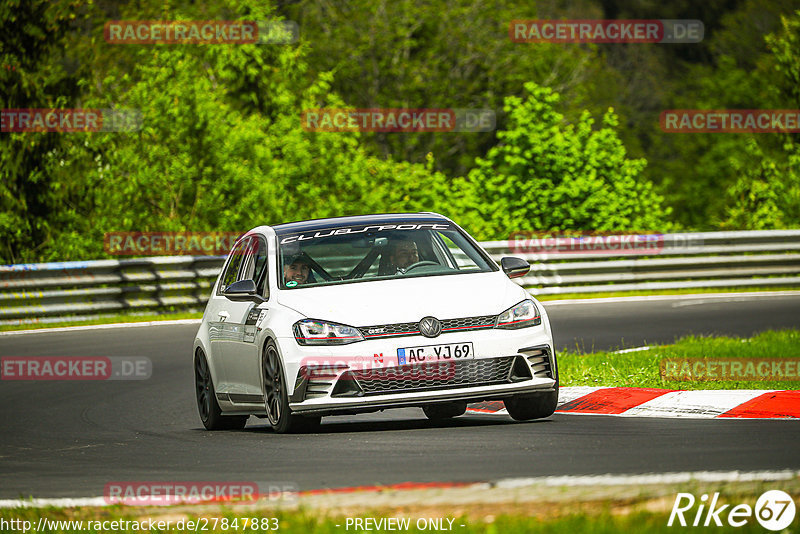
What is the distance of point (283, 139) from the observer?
103ft

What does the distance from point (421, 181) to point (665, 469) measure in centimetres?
2838

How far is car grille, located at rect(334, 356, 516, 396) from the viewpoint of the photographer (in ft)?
31.0

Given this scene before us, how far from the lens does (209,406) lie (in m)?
11.4

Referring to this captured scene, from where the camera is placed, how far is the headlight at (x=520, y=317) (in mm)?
9734

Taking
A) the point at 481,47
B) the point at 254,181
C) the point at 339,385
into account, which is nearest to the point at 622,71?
the point at 481,47

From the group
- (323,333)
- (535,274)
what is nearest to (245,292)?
(323,333)

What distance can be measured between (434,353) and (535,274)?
1603 centimetres

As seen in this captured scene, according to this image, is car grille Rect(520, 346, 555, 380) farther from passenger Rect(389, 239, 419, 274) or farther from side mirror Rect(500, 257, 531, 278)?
passenger Rect(389, 239, 419, 274)

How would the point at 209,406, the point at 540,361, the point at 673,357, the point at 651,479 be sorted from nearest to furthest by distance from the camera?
1. the point at 651,479
2. the point at 540,361
3. the point at 209,406
4. the point at 673,357

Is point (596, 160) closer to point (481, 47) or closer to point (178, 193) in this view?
point (178, 193)

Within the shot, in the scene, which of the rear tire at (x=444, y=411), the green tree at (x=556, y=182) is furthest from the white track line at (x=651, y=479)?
the green tree at (x=556, y=182)

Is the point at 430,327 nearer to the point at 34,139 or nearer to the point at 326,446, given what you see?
the point at 326,446

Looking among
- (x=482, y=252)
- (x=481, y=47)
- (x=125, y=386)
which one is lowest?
(x=125, y=386)

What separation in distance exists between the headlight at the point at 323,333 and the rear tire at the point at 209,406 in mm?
1774
